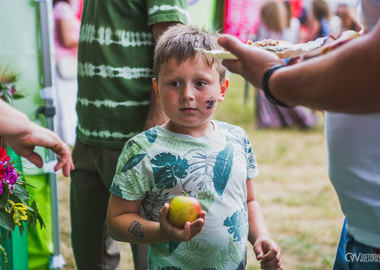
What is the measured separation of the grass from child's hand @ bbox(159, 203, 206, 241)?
6.64ft

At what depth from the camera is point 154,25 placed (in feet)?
7.06

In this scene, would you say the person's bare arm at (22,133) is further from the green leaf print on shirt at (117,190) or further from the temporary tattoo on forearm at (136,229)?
the temporary tattoo on forearm at (136,229)

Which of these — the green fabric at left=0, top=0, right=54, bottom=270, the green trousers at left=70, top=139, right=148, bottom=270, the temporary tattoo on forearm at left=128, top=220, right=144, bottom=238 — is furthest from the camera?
the green fabric at left=0, top=0, right=54, bottom=270

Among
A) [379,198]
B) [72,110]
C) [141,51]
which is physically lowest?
[72,110]

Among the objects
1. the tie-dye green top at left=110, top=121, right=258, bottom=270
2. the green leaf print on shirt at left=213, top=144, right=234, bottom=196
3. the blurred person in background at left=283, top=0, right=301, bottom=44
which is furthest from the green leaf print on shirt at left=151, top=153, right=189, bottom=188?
the blurred person in background at left=283, top=0, right=301, bottom=44

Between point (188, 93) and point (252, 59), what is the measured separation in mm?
435

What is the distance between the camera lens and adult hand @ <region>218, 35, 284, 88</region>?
1.36 metres

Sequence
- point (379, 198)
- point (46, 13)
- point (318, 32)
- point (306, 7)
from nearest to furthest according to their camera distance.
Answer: point (379, 198) → point (46, 13) → point (318, 32) → point (306, 7)

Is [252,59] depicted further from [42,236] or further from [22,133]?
[42,236]

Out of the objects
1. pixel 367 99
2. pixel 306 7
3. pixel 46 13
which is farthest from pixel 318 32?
pixel 367 99

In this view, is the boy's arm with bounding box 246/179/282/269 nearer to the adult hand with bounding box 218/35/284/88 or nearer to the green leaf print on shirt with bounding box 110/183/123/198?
the green leaf print on shirt with bounding box 110/183/123/198

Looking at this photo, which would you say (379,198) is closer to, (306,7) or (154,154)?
(154,154)

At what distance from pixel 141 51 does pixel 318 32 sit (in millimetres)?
7671

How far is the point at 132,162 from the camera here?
174 cm
